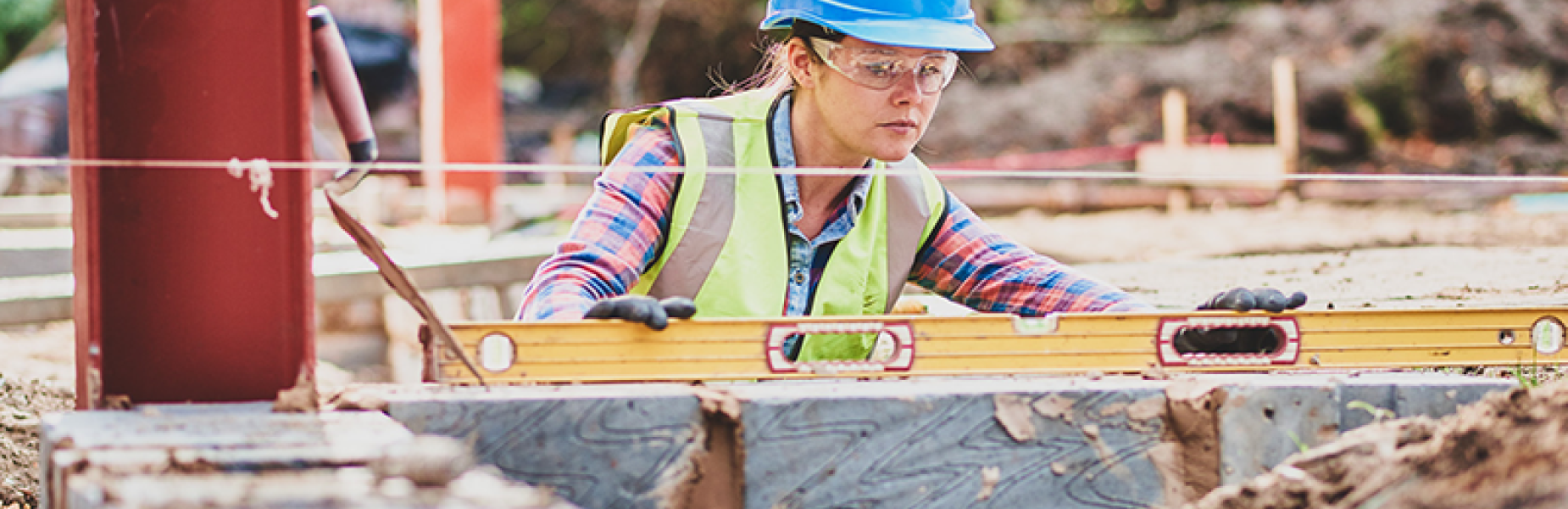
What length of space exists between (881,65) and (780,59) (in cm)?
43

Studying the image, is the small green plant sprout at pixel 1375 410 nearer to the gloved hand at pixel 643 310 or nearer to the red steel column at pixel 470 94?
the gloved hand at pixel 643 310

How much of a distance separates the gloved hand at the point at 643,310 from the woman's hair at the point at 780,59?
79 centimetres

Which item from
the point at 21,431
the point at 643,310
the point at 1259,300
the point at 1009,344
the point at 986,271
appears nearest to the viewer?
the point at 643,310

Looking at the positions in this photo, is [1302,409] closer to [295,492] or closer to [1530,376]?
[1530,376]

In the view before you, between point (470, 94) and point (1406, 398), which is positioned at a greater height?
point (470, 94)

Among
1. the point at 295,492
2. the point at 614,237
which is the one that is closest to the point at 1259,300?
the point at 614,237

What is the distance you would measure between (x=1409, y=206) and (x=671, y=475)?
11054mm

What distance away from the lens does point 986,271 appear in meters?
3.22

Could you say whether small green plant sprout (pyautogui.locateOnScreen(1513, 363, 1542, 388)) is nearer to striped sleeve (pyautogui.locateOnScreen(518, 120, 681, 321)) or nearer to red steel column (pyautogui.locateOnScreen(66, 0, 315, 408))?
striped sleeve (pyautogui.locateOnScreen(518, 120, 681, 321))

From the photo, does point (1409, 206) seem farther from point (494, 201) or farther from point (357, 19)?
point (357, 19)

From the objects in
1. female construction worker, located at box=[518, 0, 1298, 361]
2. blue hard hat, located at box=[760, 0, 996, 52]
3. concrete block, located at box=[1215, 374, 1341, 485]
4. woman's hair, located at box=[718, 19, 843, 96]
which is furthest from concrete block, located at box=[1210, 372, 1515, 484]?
woman's hair, located at box=[718, 19, 843, 96]

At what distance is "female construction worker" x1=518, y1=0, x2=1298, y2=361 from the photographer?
110 inches

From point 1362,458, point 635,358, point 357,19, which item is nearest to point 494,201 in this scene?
point 635,358

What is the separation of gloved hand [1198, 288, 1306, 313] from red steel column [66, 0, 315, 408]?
63.8 inches
